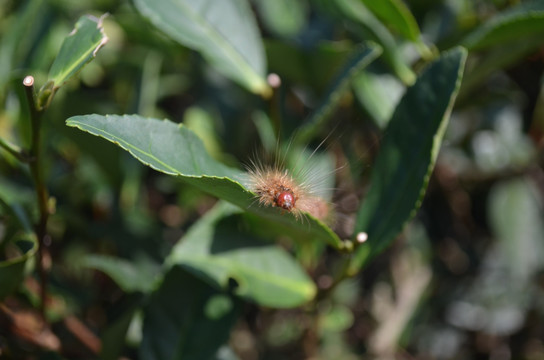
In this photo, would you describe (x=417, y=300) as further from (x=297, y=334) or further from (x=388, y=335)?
(x=297, y=334)

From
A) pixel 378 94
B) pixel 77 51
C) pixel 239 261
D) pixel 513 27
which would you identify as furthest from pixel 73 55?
→ pixel 513 27

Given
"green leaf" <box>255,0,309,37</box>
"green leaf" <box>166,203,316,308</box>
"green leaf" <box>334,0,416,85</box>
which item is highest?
"green leaf" <box>255,0,309,37</box>

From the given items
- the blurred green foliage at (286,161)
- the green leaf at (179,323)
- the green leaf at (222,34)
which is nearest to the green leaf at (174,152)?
the blurred green foliage at (286,161)

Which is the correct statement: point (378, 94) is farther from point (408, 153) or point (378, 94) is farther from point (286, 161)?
point (408, 153)

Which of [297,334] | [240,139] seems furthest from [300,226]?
[297,334]

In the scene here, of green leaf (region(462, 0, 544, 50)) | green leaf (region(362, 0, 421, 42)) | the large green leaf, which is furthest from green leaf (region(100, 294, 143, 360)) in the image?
green leaf (region(462, 0, 544, 50))

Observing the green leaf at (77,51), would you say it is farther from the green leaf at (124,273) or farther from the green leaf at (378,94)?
the green leaf at (378,94)

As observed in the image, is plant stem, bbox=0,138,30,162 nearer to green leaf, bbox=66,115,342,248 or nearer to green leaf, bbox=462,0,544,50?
green leaf, bbox=66,115,342,248
